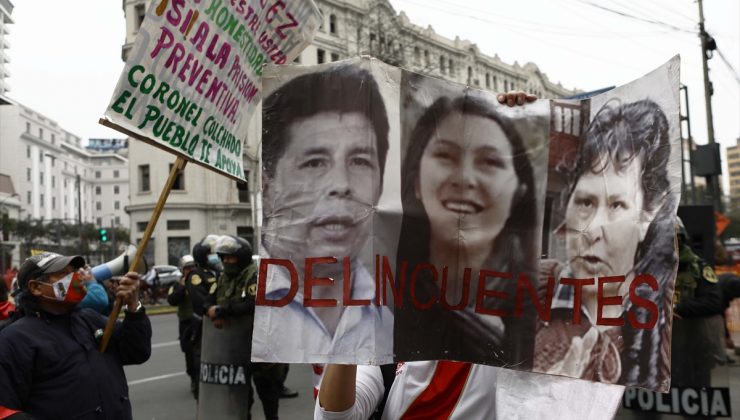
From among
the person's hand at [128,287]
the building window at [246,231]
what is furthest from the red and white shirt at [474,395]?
the building window at [246,231]

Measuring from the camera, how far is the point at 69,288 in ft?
11.9

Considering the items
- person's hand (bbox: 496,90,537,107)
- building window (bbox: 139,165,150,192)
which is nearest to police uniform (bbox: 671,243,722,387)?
person's hand (bbox: 496,90,537,107)

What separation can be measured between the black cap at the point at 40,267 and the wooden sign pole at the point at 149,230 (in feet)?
1.23

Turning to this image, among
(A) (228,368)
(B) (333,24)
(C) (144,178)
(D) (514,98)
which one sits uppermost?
(B) (333,24)

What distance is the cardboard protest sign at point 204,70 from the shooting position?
9.41 feet

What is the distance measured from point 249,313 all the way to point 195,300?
4.48ft

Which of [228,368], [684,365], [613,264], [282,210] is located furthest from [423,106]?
[228,368]

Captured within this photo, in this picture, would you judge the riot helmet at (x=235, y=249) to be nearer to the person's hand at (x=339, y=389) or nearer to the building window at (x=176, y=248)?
the person's hand at (x=339, y=389)

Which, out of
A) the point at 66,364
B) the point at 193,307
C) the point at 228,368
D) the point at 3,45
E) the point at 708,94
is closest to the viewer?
the point at 66,364

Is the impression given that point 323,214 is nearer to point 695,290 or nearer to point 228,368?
point 695,290

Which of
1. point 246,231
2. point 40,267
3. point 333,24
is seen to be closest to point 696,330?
point 40,267

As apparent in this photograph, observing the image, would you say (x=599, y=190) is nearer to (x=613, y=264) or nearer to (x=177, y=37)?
(x=613, y=264)

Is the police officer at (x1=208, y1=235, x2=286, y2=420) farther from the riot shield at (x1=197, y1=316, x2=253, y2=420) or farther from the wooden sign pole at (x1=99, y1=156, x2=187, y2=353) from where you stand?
the wooden sign pole at (x1=99, y1=156, x2=187, y2=353)

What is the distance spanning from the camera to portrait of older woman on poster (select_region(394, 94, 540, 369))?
85.2 inches
